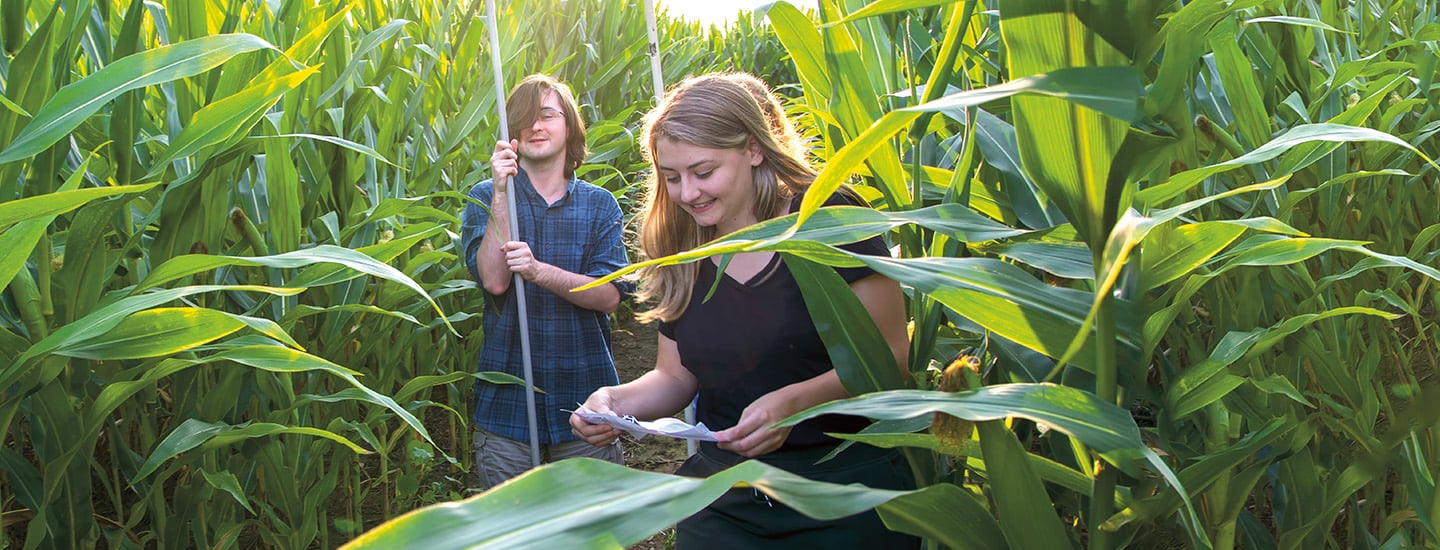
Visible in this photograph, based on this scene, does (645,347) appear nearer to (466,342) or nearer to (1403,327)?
(466,342)

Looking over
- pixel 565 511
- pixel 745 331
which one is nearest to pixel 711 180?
pixel 745 331

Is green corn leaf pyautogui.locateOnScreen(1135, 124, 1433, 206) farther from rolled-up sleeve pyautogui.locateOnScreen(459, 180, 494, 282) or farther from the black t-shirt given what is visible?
rolled-up sleeve pyautogui.locateOnScreen(459, 180, 494, 282)

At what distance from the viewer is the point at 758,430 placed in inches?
50.9

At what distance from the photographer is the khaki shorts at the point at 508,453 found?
239 cm

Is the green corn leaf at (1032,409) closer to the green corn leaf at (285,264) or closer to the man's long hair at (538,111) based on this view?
the green corn leaf at (285,264)

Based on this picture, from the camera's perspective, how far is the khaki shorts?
2.39 meters

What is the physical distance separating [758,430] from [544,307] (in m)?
1.22

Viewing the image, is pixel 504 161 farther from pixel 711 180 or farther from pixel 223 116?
pixel 223 116

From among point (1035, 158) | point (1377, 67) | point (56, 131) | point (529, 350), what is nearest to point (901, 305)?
point (1035, 158)

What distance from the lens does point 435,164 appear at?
2.29m

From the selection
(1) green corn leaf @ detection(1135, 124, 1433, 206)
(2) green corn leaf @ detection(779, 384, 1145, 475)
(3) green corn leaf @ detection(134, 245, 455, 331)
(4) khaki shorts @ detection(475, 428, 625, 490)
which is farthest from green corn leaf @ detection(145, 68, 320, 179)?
(4) khaki shorts @ detection(475, 428, 625, 490)

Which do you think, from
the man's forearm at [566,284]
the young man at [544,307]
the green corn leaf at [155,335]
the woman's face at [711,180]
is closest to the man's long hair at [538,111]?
the young man at [544,307]

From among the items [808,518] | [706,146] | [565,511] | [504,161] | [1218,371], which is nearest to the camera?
[565,511]

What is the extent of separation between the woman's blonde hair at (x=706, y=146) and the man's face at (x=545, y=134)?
0.77 meters
